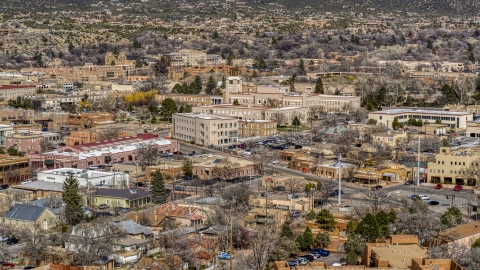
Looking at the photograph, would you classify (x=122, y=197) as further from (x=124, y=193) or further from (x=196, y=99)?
(x=196, y=99)

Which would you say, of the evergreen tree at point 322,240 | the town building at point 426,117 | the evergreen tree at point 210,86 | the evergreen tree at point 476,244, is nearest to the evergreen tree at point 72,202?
the evergreen tree at point 322,240

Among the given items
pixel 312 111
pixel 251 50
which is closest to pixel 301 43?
pixel 251 50

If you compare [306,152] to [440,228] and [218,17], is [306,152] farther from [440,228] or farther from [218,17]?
[218,17]

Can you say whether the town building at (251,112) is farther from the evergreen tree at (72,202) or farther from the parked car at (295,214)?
the evergreen tree at (72,202)

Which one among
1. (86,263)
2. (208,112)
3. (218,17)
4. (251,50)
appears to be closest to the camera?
(86,263)

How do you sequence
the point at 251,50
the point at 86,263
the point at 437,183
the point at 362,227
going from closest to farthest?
the point at 86,263 < the point at 362,227 < the point at 437,183 < the point at 251,50

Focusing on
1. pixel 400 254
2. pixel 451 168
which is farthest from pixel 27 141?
pixel 400 254

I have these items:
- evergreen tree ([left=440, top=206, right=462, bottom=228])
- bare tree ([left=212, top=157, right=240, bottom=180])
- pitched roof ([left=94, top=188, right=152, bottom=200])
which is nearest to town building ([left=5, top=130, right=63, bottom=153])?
bare tree ([left=212, top=157, right=240, bottom=180])
